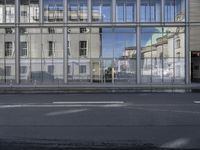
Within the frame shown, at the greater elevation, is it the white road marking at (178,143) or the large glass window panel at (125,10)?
the large glass window panel at (125,10)

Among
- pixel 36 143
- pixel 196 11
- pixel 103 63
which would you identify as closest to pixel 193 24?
pixel 196 11

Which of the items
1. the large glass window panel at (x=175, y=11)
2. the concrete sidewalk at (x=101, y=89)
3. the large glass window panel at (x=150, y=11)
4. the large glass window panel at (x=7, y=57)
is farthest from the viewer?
the large glass window panel at (x=150, y=11)

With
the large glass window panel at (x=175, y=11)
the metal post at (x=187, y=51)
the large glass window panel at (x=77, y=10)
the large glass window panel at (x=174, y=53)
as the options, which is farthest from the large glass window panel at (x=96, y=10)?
the metal post at (x=187, y=51)

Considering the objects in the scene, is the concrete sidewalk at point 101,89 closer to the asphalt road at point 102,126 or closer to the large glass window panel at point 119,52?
the large glass window panel at point 119,52

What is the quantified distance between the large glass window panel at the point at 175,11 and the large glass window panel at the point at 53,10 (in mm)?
11115

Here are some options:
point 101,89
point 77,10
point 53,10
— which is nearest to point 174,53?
point 77,10

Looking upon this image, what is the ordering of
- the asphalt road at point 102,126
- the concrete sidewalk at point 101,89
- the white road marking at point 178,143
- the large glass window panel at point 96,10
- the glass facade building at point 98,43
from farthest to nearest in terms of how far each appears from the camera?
the large glass window panel at point 96,10 → the glass facade building at point 98,43 → the concrete sidewalk at point 101,89 → the asphalt road at point 102,126 → the white road marking at point 178,143

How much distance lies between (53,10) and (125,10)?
766 cm

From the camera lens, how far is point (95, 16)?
45812 mm

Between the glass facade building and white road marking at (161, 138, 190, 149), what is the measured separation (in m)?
35.1

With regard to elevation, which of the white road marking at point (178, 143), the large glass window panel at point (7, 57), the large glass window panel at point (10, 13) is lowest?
the white road marking at point (178, 143)

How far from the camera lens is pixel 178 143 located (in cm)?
926

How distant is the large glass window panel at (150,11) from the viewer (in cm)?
→ 4562

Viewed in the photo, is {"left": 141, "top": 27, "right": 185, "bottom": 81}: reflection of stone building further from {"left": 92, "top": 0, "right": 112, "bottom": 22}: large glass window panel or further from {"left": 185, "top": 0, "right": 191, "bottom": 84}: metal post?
{"left": 92, "top": 0, "right": 112, "bottom": 22}: large glass window panel
